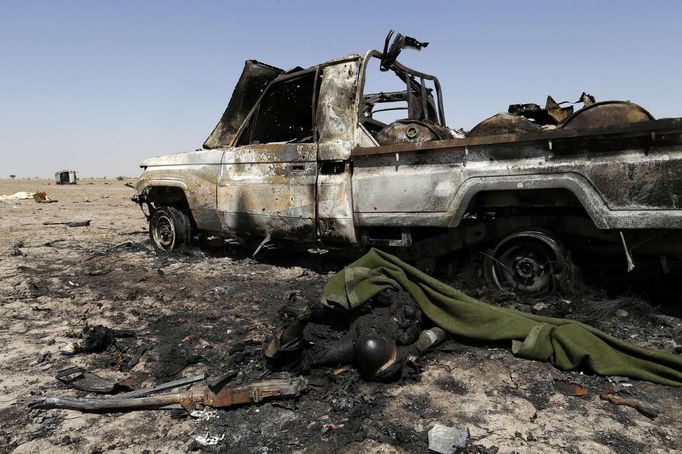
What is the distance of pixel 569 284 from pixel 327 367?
2067 mm

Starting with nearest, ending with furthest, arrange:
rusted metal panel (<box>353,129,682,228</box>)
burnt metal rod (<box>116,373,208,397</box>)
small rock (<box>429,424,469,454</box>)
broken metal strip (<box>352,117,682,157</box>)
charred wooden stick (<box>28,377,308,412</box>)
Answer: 1. small rock (<box>429,424,469,454</box>)
2. charred wooden stick (<box>28,377,308,412</box>)
3. burnt metal rod (<box>116,373,208,397</box>)
4. broken metal strip (<box>352,117,682,157</box>)
5. rusted metal panel (<box>353,129,682,228</box>)

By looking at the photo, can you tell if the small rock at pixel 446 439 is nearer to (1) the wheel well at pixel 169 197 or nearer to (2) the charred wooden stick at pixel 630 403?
(2) the charred wooden stick at pixel 630 403

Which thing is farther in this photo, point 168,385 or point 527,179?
point 527,179

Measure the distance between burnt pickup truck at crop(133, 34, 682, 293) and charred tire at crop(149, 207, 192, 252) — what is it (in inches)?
16.3

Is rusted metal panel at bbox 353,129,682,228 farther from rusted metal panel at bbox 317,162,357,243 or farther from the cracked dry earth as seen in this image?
the cracked dry earth

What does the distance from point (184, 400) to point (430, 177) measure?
2.57 m

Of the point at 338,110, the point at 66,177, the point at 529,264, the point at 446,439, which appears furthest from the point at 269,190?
the point at 66,177

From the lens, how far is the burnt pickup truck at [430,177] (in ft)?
10.5

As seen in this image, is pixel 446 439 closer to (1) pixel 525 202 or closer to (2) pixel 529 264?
(2) pixel 529 264

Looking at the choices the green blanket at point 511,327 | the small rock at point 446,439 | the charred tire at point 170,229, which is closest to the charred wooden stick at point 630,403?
the green blanket at point 511,327

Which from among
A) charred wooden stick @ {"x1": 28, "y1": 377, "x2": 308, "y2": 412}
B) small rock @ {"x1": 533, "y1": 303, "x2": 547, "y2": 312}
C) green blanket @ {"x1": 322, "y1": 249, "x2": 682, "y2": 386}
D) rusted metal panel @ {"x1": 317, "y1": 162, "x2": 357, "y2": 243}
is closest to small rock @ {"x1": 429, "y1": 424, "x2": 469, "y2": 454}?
charred wooden stick @ {"x1": 28, "y1": 377, "x2": 308, "y2": 412}

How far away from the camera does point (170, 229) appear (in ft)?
20.9

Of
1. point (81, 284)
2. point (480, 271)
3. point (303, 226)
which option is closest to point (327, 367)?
point (480, 271)

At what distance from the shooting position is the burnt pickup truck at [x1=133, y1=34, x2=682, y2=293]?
3211mm
